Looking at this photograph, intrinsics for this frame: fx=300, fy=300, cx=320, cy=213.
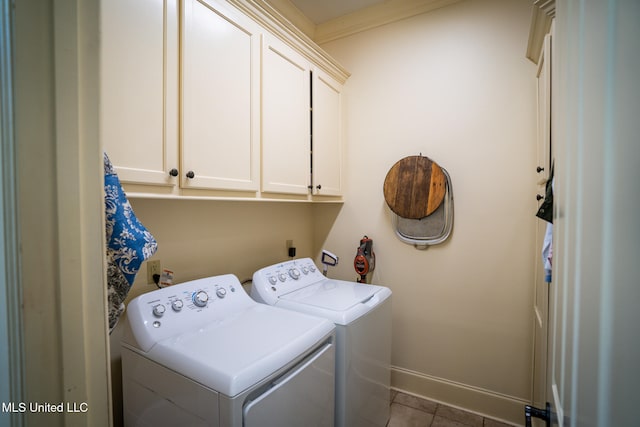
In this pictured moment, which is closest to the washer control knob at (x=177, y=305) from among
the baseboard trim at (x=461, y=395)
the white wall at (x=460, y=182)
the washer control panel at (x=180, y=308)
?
the washer control panel at (x=180, y=308)

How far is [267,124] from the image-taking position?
1.69 m

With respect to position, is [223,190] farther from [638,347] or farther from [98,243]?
[638,347]

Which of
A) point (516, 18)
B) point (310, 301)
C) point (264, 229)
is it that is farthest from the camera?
point (264, 229)

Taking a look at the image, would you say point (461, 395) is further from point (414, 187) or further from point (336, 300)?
point (414, 187)

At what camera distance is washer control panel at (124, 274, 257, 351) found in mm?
1169

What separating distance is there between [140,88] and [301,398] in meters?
1.30

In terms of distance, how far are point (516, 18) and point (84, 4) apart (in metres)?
2.36

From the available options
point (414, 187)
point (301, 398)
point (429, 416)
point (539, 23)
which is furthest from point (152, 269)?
point (539, 23)

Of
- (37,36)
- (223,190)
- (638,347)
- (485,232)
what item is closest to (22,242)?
(37,36)

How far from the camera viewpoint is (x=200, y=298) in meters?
1.38

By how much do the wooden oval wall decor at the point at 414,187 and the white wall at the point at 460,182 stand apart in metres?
0.12

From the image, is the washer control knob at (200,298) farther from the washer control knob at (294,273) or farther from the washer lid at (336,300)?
the washer control knob at (294,273)

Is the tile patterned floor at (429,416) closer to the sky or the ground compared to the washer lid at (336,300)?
closer to the ground

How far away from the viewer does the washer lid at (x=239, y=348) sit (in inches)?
36.7
